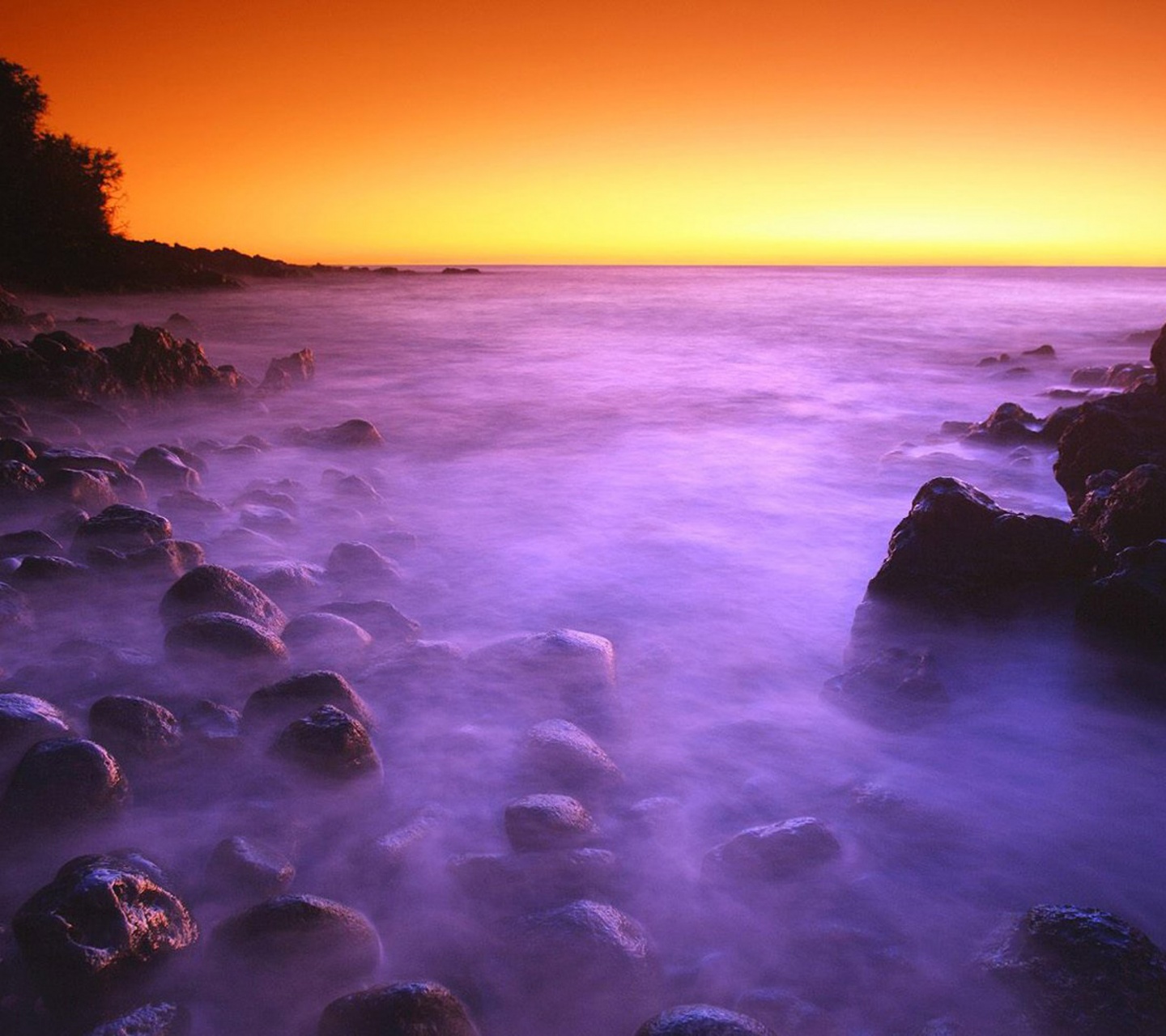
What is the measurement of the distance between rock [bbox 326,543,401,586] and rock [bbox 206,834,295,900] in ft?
7.90

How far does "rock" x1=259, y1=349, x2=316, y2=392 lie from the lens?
1183 cm

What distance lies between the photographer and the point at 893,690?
3.49 meters

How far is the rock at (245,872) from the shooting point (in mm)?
2305

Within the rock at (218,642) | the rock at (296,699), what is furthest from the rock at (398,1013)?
the rock at (218,642)

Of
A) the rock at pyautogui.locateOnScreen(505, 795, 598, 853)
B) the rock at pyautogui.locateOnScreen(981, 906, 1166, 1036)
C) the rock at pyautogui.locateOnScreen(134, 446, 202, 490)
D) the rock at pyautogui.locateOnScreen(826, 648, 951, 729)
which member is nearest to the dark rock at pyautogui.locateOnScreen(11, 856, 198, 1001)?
the rock at pyautogui.locateOnScreen(505, 795, 598, 853)

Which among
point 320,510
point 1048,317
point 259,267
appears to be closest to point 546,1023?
point 320,510

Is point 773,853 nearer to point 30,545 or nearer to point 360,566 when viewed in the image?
point 360,566

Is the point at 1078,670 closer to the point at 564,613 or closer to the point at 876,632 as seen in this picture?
the point at 876,632

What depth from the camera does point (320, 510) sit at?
607cm

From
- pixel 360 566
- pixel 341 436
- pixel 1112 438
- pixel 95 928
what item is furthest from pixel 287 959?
pixel 341 436

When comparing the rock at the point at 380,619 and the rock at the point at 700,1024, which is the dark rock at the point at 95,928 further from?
the rock at the point at 380,619

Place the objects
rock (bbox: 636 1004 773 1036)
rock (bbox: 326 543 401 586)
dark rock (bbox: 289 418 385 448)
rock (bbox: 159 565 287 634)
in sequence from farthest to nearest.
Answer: dark rock (bbox: 289 418 385 448) < rock (bbox: 326 543 401 586) < rock (bbox: 159 565 287 634) < rock (bbox: 636 1004 773 1036)

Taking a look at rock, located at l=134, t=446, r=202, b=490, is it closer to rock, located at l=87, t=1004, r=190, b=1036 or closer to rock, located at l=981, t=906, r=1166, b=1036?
rock, located at l=87, t=1004, r=190, b=1036

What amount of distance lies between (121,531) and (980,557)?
4706 millimetres
